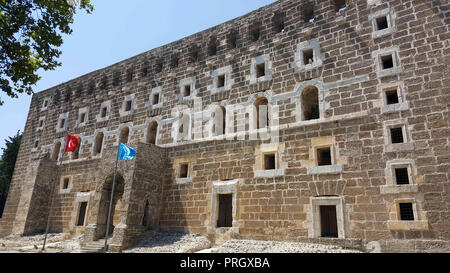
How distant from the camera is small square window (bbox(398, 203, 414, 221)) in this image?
10.5 metres

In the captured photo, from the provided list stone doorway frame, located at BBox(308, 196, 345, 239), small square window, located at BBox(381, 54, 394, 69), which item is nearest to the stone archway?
stone doorway frame, located at BBox(308, 196, 345, 239)

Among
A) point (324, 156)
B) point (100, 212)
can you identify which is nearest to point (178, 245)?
point (100, 212)

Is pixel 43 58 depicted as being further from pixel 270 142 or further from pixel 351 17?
pixel 351 17

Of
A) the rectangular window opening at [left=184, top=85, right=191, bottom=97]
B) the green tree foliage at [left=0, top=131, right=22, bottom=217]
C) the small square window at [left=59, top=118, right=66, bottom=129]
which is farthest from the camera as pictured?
the green tree foliage at [left=0, top=131, right=22, bottom=217]

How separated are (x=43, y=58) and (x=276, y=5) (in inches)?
424

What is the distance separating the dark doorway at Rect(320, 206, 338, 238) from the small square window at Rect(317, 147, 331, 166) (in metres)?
1.89

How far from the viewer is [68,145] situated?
60.2 ft

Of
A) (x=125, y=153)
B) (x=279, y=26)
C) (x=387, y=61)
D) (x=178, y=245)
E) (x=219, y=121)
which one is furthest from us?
(x=219, y=121)

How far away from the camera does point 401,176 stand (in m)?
11.0

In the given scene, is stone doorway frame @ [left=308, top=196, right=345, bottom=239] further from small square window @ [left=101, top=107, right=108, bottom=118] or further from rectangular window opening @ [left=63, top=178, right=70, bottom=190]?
rectangular window opening @ [left=63, top=178, right=70, bottom=190]

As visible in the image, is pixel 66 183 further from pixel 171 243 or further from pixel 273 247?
pixel 273 247

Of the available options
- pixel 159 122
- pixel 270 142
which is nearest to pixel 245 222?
pixel 270 142

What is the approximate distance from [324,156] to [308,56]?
15.5 ft
